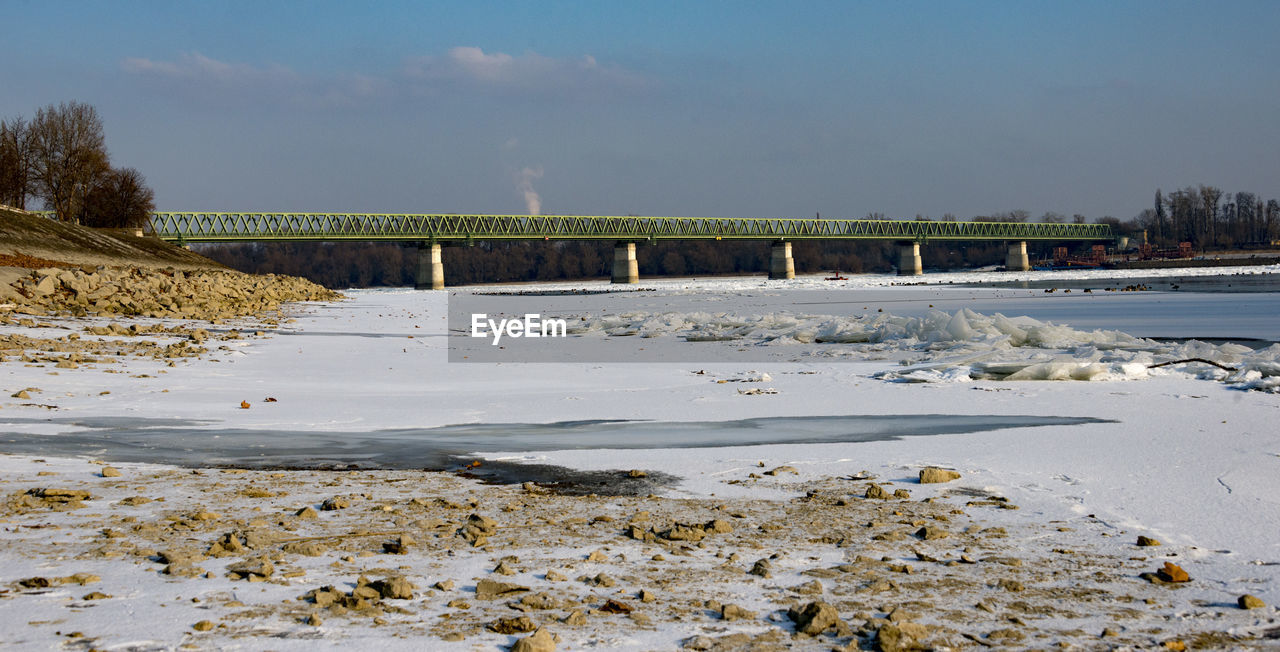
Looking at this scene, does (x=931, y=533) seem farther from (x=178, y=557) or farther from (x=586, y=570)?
(x=178, y=557)

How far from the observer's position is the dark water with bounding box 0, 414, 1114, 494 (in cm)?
815

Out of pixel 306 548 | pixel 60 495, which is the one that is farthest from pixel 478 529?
pixel 60 495

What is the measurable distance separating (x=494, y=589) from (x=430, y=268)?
118 meters

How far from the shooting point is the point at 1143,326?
24969mm

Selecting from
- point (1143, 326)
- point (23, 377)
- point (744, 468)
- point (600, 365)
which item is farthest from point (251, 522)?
point (1143, 326)

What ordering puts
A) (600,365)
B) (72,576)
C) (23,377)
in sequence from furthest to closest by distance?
(600,365)
(23,377)
(72,576)

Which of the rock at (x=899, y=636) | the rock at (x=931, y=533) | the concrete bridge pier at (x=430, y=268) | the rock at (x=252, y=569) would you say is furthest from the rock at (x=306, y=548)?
the concrete bridge pier at (x=430, y=268)

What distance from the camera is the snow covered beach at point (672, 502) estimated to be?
14.5 feet

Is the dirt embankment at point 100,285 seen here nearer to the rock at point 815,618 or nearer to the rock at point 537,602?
the rock at point 537,602

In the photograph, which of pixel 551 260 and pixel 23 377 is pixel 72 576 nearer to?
pixel 23 377

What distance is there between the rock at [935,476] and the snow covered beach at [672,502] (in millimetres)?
156

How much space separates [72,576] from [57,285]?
83.5 ft

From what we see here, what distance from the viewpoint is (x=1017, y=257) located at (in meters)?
159

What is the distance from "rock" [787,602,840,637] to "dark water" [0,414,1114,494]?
9.34 ft
